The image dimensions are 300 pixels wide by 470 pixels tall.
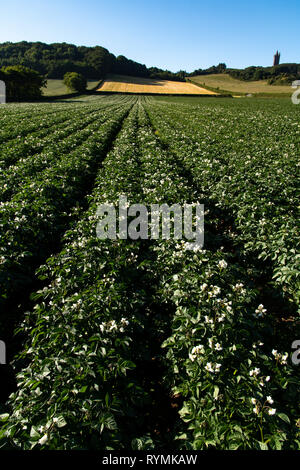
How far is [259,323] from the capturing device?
3.97m

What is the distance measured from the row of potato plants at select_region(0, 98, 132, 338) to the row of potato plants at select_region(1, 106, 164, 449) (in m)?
1.06

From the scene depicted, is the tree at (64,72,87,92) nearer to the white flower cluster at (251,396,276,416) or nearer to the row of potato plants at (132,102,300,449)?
the row of potato plants at (132,102,300,449)

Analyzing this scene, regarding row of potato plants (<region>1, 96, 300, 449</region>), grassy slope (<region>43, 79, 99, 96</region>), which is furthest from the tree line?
row of potato plants (<region>1, 96, 300, 449</region>)

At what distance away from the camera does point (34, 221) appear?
6.99 metres

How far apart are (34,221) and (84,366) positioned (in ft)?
16.6

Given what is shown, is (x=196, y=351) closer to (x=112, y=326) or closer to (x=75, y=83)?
(x=112, y=326)

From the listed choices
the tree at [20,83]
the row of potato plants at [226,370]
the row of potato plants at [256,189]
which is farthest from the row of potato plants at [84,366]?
the tree at [20,83]

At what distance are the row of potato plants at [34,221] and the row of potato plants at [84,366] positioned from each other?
1064 mm

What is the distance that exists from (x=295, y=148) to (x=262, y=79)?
111 meters

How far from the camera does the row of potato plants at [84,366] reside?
100 inches

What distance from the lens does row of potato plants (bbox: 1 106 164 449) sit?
255 cm

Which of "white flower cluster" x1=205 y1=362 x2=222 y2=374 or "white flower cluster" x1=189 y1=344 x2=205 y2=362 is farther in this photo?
"white flower cluster" x1=189 y1=344 x2=205 y2=362
